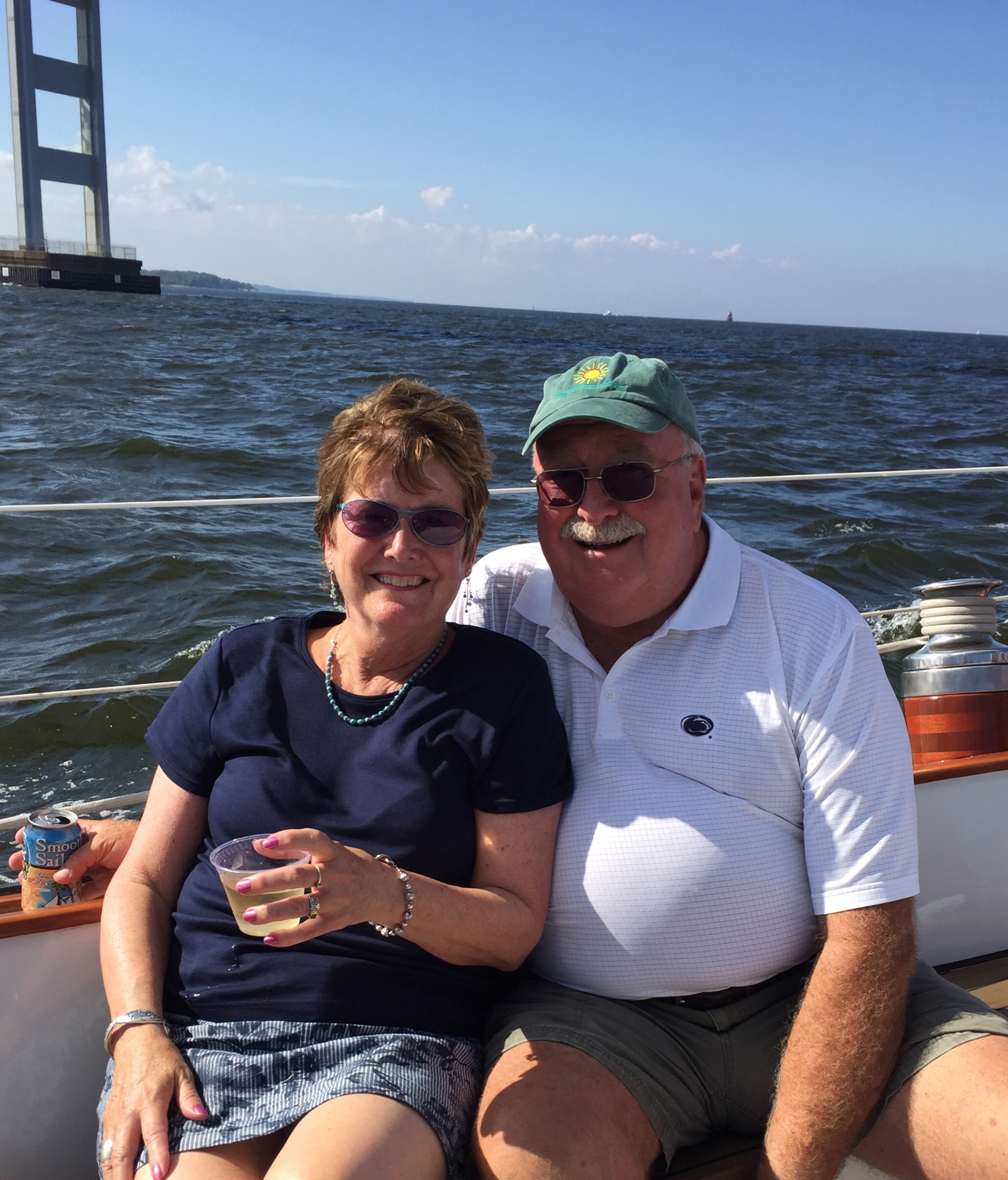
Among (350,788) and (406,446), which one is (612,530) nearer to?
(406,446)

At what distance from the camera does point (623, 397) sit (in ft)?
4.77

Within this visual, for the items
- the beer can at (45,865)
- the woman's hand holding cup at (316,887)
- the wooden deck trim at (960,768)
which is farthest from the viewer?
the wooden deck trim at (960,768)

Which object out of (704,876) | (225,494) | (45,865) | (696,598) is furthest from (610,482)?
(225,494)

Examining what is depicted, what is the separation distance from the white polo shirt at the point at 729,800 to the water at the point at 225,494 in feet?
9.98

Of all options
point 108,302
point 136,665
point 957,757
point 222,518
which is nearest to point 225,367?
point 222,518

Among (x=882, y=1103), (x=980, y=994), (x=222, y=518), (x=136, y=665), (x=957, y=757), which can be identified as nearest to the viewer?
(x=882, y=1103)

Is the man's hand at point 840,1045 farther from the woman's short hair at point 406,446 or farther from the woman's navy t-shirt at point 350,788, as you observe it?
the woman's short hair at point 406,446

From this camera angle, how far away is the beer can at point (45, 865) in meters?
1.43

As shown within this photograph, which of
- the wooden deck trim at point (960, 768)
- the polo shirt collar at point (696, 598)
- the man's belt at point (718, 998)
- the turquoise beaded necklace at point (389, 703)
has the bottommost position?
the man's belt at point (718, 998)

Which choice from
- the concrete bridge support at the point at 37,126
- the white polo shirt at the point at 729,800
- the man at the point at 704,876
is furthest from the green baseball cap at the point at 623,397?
the concrete bridge support at the point at 37,126

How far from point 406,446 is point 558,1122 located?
0.79 metres

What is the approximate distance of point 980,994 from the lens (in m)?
1.79

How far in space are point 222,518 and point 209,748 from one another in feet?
18.6

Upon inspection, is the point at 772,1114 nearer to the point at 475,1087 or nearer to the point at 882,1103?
the point at 882,1103
